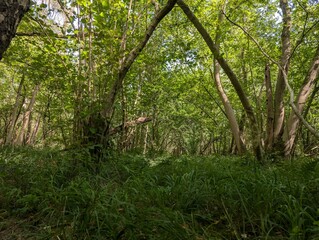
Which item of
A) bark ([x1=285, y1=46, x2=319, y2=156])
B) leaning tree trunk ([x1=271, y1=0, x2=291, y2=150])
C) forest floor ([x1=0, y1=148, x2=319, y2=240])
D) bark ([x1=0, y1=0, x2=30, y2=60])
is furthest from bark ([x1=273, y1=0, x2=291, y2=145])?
bark ([x1=0, y1=0, x2=30, y2=60])

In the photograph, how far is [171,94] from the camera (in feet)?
32.1

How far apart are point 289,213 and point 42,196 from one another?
7.26ft

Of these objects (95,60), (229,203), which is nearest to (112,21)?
(95,60)

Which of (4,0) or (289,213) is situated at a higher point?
(4,0)

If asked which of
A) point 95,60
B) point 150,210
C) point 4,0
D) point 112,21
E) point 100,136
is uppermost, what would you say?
point 112,21

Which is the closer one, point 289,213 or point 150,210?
point 289,213

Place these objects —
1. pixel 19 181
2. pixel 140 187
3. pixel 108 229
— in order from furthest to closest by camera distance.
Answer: pixel 19 181 < pixel 140 187 < pixel 108 229

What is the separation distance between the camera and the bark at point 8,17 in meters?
1.53

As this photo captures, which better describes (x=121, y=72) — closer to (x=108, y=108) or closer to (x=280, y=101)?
(x=108, y=108)

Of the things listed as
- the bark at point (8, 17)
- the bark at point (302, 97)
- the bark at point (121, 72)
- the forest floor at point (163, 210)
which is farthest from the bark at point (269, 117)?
the bark at point (8, 17)

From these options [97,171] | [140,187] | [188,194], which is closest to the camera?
[188,194]

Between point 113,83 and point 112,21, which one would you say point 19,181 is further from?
point 112,21

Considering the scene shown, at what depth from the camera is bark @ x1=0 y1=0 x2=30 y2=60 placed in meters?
1.53

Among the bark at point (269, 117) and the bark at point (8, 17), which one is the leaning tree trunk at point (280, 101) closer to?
the bark at point (269, 117)
